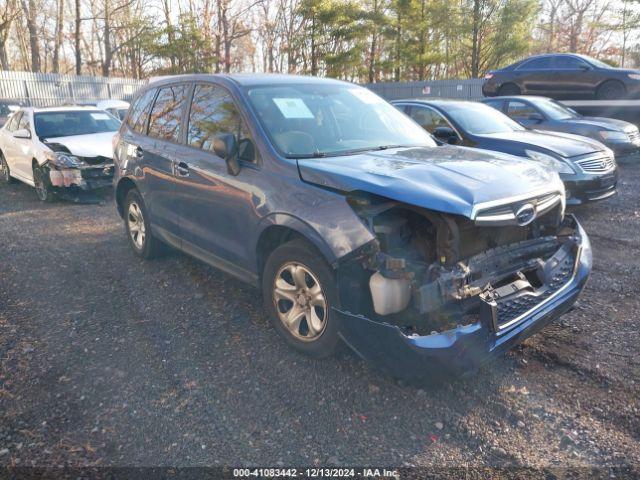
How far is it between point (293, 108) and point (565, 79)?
12.0 m

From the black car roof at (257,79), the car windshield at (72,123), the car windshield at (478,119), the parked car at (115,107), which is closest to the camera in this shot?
the black car roof at (257,79)

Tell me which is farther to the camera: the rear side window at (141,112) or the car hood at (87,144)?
the car hood at (87,144)

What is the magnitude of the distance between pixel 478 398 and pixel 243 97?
270 centimetres

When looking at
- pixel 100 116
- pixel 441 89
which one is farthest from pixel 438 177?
pixel 441 89

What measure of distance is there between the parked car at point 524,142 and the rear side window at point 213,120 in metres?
3.20

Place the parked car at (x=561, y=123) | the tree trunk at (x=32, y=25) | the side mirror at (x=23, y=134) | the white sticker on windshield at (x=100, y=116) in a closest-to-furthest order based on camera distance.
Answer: the side mirror at (x=23, y=134) < the parked car at (x=561, y=123) < the white sticker on windshield at (x=100, y=116) < the tree trunk at (x=32, y=25)

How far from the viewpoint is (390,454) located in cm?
254

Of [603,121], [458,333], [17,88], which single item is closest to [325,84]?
[458,333]

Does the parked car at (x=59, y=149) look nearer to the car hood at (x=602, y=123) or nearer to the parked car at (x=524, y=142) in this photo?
the parked car at (x=524, y=142)

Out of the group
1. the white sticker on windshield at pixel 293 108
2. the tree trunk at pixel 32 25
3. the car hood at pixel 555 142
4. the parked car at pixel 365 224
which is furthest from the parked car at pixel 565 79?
the tree trunk at pixel 32 25

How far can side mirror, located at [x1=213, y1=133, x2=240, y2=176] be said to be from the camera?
350 centimetres

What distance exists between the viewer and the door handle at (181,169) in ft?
13.9

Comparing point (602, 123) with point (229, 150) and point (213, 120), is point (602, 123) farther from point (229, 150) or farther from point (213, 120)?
point (229, 150)

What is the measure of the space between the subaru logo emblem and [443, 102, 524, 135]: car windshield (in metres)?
4.68
